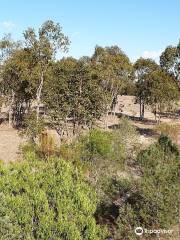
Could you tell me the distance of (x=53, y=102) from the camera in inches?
2226

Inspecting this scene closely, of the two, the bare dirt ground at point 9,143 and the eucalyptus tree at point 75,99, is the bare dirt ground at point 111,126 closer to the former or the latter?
the bare dirt ground at point 9,143

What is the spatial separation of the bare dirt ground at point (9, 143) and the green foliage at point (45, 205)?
2932 centimetres

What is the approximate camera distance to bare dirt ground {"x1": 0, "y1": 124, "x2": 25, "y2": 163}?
5742 centimetres

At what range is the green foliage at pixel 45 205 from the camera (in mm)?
24047

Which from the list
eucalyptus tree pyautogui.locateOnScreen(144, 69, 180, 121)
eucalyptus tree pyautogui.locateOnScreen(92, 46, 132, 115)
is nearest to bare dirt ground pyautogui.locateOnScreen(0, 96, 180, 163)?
eucalyptus tree pyautogui.locateOnScreen(144, 69, 180, 121)

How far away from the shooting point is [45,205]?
960 inches

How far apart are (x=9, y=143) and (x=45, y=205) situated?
4272cm

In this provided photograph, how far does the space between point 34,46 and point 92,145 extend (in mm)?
28615

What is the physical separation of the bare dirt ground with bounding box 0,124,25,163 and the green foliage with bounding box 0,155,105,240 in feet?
96.2

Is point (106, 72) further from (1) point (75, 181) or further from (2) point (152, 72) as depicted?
(1) point (75, 181)

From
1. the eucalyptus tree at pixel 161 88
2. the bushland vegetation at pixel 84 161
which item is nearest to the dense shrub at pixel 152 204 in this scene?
the bushland vegetation at pixel 84 161

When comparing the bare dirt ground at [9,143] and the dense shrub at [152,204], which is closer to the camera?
the dense shrub at [152,204]

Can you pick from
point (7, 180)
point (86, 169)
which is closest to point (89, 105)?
point (86, 169)
